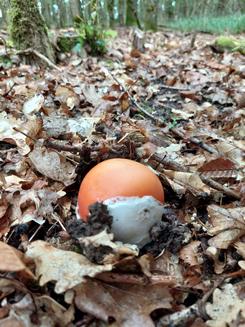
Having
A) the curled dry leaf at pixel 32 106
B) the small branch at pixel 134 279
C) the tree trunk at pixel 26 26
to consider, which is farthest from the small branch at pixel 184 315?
the tree trunk at pixel 26 26

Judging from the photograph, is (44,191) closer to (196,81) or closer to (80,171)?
(80,171)

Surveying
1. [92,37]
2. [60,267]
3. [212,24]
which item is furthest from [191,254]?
[212,24]

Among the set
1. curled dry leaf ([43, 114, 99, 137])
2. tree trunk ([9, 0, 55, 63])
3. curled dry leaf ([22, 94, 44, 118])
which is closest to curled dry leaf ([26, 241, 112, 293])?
curled dry leaf ([43, 114, 99, 137])

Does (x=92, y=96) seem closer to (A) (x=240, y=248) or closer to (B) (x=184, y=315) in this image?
(A) (x=240, y=248)

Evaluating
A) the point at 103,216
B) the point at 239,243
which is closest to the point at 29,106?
the point at 103,216

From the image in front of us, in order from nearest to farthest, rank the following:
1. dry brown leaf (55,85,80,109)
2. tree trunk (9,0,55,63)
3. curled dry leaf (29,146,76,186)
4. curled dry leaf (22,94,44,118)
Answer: curled dry leaf (29,146,76,186) < curled dry leaf (22,94,44,118) < dry brown leaf (55,85,80,109) < tree trunk (9,0,55,63)

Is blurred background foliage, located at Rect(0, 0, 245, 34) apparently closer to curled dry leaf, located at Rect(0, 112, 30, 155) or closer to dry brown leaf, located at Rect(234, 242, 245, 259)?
curled dry leaf, located at Rect(0, 112, 30, 155)
